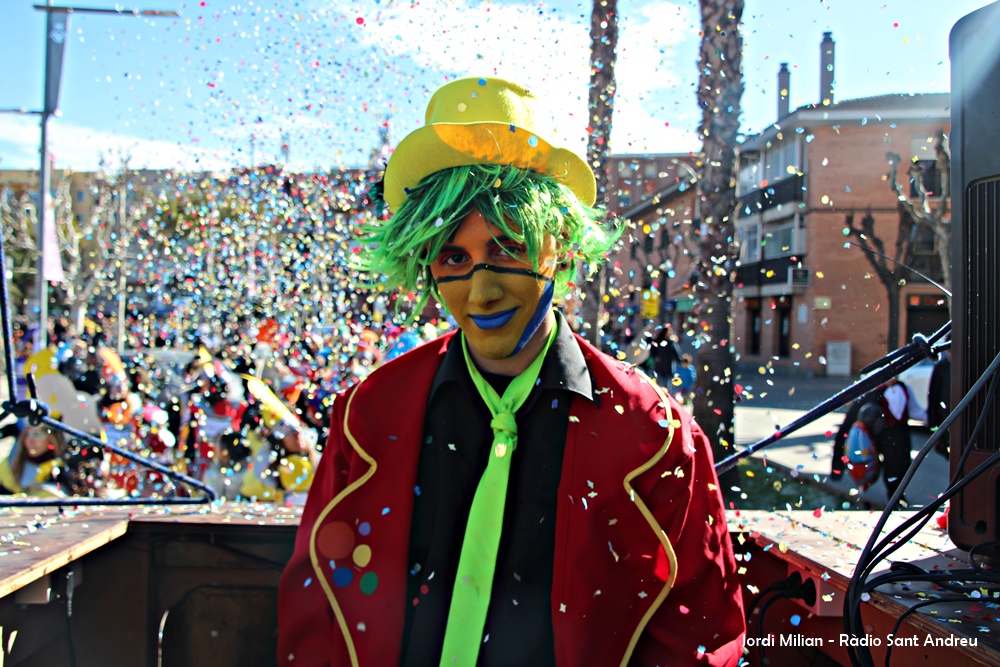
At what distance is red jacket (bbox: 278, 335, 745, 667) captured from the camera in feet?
4.75

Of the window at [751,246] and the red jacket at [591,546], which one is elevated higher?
the window at [751,246]

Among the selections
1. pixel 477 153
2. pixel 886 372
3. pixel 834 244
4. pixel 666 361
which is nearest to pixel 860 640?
pixel 886 372

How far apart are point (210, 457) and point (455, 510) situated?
15.5ft

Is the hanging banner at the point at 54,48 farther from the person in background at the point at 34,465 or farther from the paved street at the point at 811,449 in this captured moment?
the paved street at the point at 811,449

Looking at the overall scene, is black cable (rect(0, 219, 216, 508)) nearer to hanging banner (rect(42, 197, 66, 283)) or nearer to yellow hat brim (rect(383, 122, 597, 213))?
yellow hat brim (rect(383, 122, 597, 213))

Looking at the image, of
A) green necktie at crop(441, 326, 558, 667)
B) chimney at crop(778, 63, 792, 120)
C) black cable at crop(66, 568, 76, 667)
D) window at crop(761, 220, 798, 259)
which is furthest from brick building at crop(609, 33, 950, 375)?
green necktie at crop(441, 326, 558, 667)

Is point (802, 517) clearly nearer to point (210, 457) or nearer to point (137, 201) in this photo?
point (210, 457)

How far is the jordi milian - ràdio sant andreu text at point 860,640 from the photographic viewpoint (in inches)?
55.5

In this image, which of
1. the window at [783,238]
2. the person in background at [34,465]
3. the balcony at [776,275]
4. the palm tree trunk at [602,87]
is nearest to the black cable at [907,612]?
the palm tree trunk at [602,87]

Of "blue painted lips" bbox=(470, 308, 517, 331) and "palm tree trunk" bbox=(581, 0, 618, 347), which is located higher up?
"palm tree trunk" bbox=(581, 0, 618, 347)

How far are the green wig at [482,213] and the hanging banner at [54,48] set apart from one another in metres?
6.82

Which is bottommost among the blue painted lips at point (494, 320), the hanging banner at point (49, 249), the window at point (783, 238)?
the blue painted lips at point (494, 320)

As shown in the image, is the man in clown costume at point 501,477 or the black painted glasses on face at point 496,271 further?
the black painted glasses on face at point 496,271

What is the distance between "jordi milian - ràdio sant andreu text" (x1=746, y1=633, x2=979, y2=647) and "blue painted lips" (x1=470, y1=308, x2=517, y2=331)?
1.00 m
